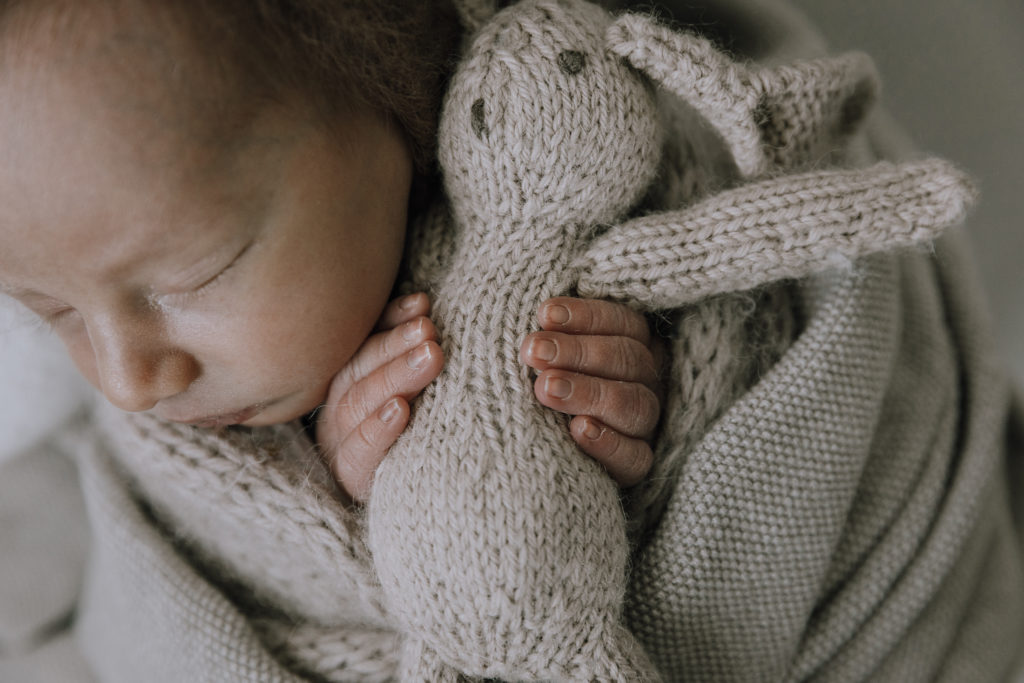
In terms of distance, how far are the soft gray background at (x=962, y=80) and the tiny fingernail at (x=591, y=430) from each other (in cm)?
68

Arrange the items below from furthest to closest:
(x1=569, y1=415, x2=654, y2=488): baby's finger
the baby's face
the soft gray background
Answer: the soft gray background
(x1=569, y1=415, x2=654, y2=488): baby's finger
the baby's face

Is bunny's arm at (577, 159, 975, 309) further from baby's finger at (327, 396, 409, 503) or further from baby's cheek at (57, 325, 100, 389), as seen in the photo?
baby's cheek at (57, 325, 100, 389)

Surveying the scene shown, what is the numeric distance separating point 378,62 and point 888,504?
65cm

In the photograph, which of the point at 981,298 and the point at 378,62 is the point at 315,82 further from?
the point at 981,298

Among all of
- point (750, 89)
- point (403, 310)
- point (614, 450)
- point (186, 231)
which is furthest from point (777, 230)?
point (186, 231)

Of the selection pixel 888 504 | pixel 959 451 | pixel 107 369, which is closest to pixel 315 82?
pixel 107 369

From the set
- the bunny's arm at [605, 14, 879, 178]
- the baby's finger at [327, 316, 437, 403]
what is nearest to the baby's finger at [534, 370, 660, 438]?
the baby's finger at [327, 316, 437, 403]

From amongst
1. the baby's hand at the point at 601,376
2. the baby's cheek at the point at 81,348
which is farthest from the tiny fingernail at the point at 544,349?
the baby's cheek at the point at 81,348

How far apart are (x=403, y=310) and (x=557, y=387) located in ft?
0.55

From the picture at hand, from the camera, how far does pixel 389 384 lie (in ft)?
2.17

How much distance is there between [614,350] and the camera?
0.67 metres

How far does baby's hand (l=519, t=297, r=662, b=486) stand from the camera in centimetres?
62

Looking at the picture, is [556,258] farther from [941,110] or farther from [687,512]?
[941,110]

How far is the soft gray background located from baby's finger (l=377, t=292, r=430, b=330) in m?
0.68
